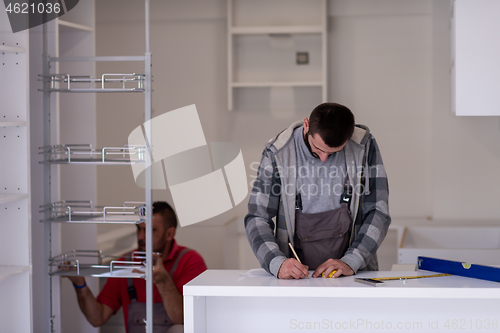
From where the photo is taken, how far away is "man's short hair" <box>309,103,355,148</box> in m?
1.52

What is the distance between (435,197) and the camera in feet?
11.1

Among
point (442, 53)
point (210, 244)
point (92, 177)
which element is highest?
point (442, 53)

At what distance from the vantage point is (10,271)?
183cm

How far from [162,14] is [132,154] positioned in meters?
1.97

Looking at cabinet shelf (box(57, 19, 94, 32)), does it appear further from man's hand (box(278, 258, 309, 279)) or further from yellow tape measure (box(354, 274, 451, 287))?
yellow tape measure (box(354, 274, 451, 287))

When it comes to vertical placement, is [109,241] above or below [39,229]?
below

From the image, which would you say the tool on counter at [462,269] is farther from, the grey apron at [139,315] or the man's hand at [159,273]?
the grey apron at [139,315]

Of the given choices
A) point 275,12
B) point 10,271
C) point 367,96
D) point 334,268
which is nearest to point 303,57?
point 275,12

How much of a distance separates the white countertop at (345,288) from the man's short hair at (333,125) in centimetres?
42

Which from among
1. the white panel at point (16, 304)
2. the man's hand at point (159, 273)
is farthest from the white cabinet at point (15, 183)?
the man's hand at point (159, 273)

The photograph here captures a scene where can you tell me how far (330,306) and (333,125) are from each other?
54cm

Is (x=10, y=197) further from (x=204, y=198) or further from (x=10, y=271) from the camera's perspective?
(x=204, y=198)

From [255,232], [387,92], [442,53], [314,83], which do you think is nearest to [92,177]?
[255,232]

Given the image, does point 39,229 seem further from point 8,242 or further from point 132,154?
point 132,154
